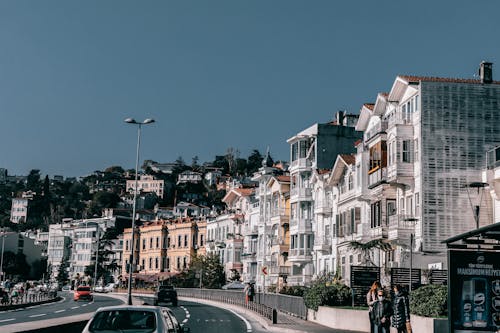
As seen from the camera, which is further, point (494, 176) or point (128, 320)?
point (494, 176)

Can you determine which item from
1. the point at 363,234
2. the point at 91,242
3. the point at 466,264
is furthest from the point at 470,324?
the point at 91,242

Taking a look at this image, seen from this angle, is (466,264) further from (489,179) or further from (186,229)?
(186,229)

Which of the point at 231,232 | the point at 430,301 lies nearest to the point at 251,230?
the point at 231,232

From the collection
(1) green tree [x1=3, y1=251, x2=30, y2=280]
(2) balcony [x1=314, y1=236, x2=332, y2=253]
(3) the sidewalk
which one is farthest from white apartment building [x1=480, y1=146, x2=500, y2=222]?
(1) green tree [x1=3, y1=251, x2=30, y2=280]

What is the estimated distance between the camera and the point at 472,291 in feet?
51.7

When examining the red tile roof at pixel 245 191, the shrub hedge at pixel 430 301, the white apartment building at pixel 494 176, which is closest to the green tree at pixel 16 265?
the red tile roof at pixel 245 191

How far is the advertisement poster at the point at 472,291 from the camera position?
1559cm

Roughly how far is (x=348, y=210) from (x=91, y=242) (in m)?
110

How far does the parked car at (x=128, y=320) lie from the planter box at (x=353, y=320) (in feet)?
35.7

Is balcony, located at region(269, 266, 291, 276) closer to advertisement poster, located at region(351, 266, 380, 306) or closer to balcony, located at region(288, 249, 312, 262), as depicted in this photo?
balcony, located at region(288, 249, 312, 262)

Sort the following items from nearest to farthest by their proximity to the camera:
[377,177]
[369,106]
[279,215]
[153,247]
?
[377,177] < [369,106] < [279,215] < [153,247]

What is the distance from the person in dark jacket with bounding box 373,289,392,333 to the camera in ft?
67.2

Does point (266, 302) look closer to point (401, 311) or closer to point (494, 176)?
point (494, 176)

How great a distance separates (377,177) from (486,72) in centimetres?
918
